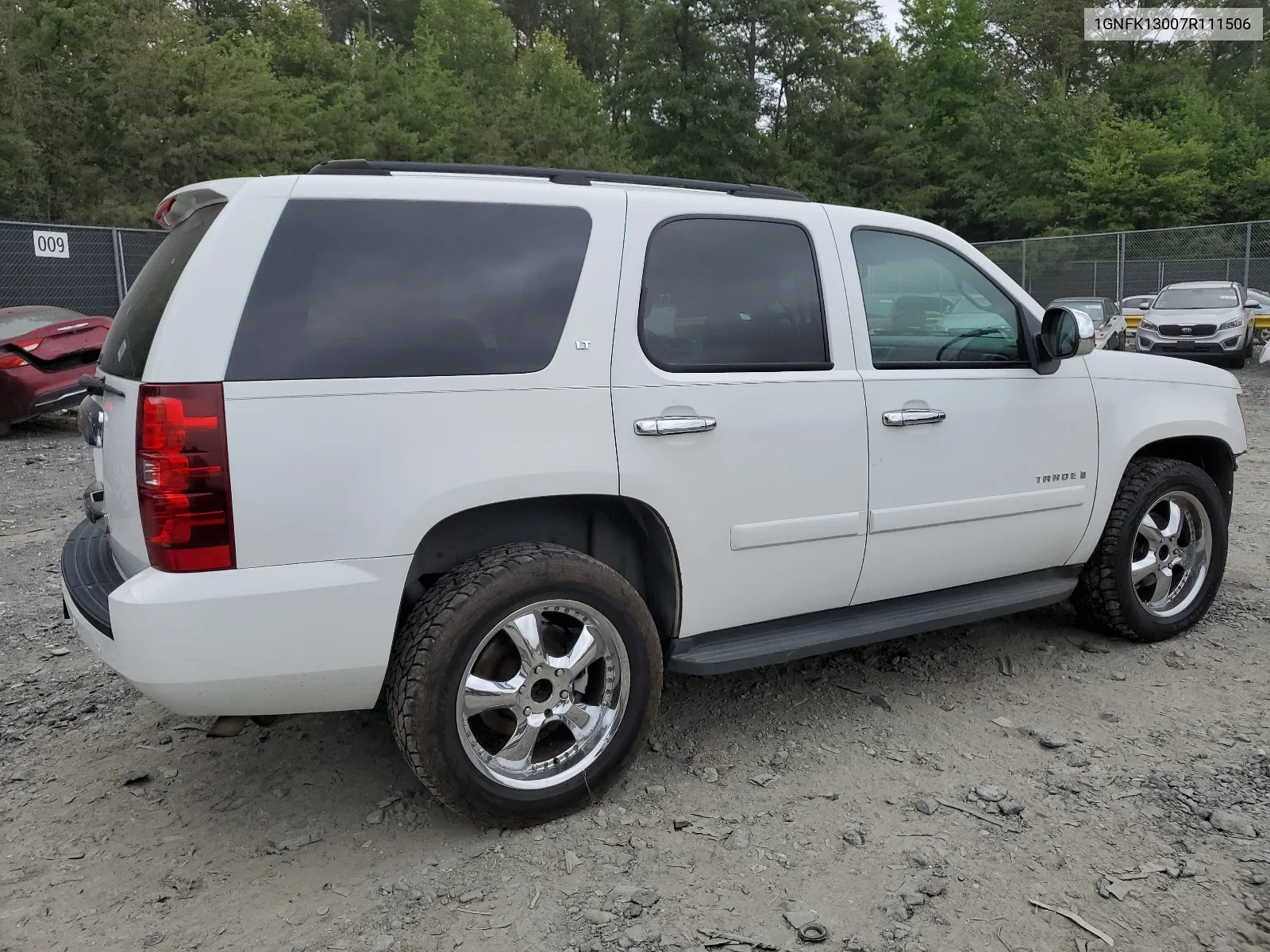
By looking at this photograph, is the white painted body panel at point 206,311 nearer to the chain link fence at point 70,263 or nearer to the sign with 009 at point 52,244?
the chain link fence at point 70,263

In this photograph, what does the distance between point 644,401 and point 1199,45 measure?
52460 mm

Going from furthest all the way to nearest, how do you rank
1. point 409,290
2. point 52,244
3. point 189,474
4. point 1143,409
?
point 52,244 < point 1143,409 < point 409,290 < point 189,474

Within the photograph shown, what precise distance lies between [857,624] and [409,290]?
6.23ft

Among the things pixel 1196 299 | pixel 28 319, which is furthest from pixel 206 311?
pixel 1196 299

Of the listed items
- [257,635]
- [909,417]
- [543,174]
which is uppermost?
[543,174]

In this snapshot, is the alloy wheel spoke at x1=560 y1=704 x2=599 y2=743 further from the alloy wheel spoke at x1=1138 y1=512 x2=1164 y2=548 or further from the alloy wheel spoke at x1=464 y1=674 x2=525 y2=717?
the alloy wheel spoke at x1=1138 y1=512 x2=1164 y2=548

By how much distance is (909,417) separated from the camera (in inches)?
137

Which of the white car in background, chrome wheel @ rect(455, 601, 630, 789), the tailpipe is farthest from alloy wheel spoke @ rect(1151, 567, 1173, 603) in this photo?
the white car in background

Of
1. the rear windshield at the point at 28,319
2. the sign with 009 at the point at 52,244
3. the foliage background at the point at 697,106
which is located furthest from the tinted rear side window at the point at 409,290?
the foliage background at the point at 697,106

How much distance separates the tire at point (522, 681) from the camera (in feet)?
8.95

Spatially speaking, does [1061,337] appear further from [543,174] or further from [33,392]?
[33,392]

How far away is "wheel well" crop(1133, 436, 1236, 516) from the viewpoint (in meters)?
4.53

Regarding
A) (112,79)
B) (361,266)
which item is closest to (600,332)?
(361,266)

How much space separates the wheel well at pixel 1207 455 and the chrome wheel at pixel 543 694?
290 cm
